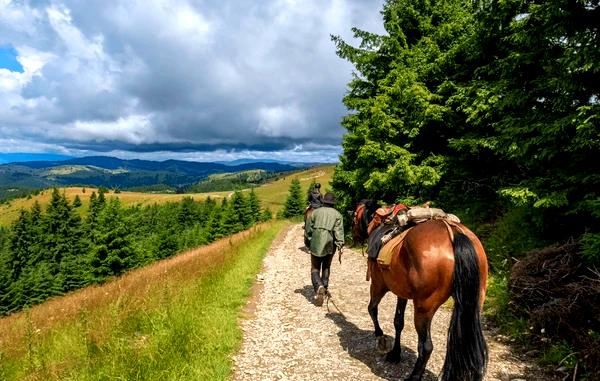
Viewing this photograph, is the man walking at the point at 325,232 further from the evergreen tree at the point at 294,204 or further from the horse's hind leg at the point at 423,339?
the evergreen tree at the point at 294,204

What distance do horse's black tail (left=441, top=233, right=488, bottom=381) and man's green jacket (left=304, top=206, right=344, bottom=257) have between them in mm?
5006

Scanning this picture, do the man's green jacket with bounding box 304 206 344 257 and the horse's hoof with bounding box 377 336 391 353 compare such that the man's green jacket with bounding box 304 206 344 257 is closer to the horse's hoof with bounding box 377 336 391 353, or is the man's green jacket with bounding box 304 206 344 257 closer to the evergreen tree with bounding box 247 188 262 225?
the horse's hoof with bounding box 377 336 391 353

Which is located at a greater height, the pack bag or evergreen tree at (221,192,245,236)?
the pack bag

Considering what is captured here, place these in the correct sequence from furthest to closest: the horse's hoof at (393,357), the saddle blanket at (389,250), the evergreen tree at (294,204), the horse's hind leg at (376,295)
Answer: the evergreen tree at (294,204), the horse's hind leg at (376,295), the horse's hoof at (393,357), the saddle blanket at (389,250)

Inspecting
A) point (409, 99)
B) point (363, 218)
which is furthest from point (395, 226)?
point (409, 99)

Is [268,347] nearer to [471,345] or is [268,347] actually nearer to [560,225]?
[471,345]

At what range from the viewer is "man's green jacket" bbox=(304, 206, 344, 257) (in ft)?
32.4

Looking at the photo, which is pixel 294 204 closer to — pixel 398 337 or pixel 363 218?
pixel 363 218

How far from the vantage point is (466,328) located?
4.94m

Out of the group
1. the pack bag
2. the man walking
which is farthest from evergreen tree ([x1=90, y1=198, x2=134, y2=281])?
the pack bag

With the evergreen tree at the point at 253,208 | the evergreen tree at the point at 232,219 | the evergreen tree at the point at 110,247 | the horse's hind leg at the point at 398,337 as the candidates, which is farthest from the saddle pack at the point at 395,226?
the evergreen tree at the point at 253,208

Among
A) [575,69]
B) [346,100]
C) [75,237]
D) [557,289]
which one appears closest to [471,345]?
[557,289]

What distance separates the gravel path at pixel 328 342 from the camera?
609 cm

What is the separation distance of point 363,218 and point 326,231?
107cm
